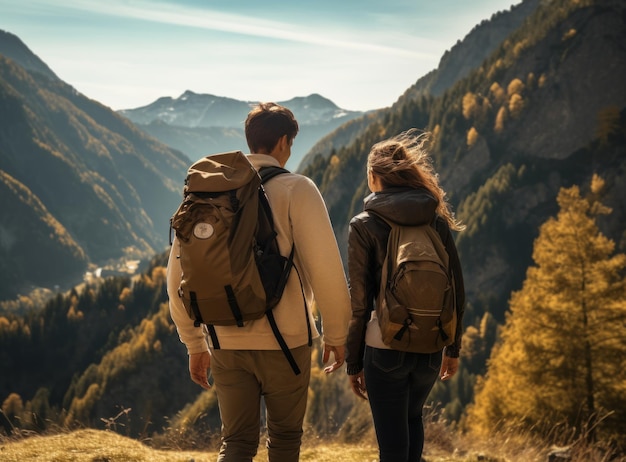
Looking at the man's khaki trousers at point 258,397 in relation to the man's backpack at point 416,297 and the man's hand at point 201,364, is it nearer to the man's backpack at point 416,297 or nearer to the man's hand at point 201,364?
the man's hand at point 201,364

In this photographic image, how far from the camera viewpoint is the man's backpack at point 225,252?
3.16 meters

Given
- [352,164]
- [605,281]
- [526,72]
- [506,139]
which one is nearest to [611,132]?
[506,139]

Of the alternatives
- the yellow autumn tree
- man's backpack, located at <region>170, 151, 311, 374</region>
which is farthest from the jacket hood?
the yellow autumn tree

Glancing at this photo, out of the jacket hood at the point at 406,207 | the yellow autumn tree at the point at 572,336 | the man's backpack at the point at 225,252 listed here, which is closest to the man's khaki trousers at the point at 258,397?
the man's backpack at the point at 225,252

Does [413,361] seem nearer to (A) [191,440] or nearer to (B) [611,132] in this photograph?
(A) [191,440]

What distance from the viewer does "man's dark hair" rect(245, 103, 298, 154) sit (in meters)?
3.63

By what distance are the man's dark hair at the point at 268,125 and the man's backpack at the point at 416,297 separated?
3.39ft

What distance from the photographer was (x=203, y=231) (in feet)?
10.4

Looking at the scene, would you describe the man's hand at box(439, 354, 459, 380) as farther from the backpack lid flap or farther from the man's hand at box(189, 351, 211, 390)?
the backpack lid flap

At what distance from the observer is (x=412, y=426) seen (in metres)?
3.86

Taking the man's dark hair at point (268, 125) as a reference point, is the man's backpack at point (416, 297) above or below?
below

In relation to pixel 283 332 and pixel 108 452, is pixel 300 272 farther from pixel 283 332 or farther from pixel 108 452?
pixel 108 452

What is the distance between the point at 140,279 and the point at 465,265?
8021 centimetres

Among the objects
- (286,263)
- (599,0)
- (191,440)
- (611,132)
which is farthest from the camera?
(599,0)
